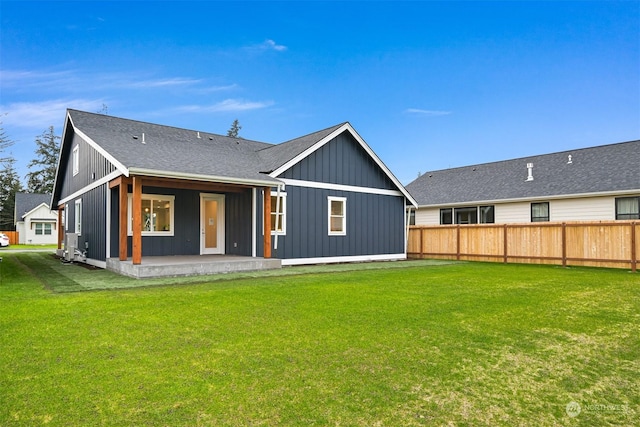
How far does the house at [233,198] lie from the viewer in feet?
39.4

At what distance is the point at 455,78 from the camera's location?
22.1m

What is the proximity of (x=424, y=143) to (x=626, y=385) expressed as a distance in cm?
3366

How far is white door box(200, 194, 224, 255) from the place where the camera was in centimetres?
1427

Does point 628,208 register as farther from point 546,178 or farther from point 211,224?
point 211,224

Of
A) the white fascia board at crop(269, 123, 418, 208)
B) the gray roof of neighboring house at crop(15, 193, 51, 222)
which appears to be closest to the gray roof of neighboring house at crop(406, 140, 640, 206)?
the white fascia board at crop(269, 123, 418, 208)

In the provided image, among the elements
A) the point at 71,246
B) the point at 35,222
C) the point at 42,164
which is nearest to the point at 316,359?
the point at 71,246

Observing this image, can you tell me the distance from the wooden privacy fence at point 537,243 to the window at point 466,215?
10.5 ft

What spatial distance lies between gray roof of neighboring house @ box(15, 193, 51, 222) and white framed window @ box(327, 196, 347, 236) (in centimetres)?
3381

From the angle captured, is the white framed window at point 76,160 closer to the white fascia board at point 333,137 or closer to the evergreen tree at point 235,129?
the white fascia board at point 333,137

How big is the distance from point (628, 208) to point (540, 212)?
3.13 meters

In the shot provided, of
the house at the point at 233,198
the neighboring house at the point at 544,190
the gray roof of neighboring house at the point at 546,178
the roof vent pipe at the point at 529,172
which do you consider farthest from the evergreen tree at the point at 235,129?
the roof vent pipe at the point at 529,172

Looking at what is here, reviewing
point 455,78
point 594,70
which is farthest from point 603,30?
point 455,78

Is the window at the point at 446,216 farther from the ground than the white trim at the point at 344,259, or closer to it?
farther from the ground

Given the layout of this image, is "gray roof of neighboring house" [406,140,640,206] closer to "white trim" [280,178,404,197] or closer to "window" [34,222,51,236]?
"white trim" [280,178,404,197]
